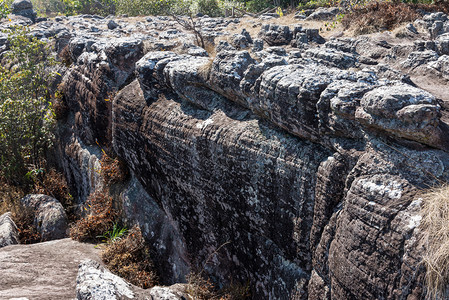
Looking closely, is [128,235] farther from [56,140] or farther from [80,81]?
[56,140]

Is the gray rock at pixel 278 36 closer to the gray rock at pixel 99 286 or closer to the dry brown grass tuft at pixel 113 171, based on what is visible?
the dry brown grass tuft at pixel 113 171

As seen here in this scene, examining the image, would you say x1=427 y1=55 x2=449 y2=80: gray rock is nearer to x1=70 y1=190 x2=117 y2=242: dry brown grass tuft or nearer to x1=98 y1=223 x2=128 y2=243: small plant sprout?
x1=98 y1=223 x2=128 y2=243: small plant sprout

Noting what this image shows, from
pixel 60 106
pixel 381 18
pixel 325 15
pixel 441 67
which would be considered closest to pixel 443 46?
pixel 441 67

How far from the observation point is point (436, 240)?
3898 millimetres

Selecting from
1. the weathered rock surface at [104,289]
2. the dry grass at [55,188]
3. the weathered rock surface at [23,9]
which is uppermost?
the weathered rock surface at [23,9]

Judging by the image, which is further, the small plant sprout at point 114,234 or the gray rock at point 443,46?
the small plant sprout at point 114,234

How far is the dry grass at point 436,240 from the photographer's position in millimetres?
3768

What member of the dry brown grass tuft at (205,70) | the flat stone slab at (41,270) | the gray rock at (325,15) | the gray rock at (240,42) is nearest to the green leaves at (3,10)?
the gray rock at (325,15)

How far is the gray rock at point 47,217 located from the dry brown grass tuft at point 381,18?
11.3 metres

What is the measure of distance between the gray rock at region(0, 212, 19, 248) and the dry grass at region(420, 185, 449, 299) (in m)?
9.76

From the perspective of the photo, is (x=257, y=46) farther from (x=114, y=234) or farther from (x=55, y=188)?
(x=55, y=188)

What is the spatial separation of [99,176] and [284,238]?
7.67 meters

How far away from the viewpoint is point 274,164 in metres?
6.12

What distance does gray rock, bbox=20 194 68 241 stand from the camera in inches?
442
